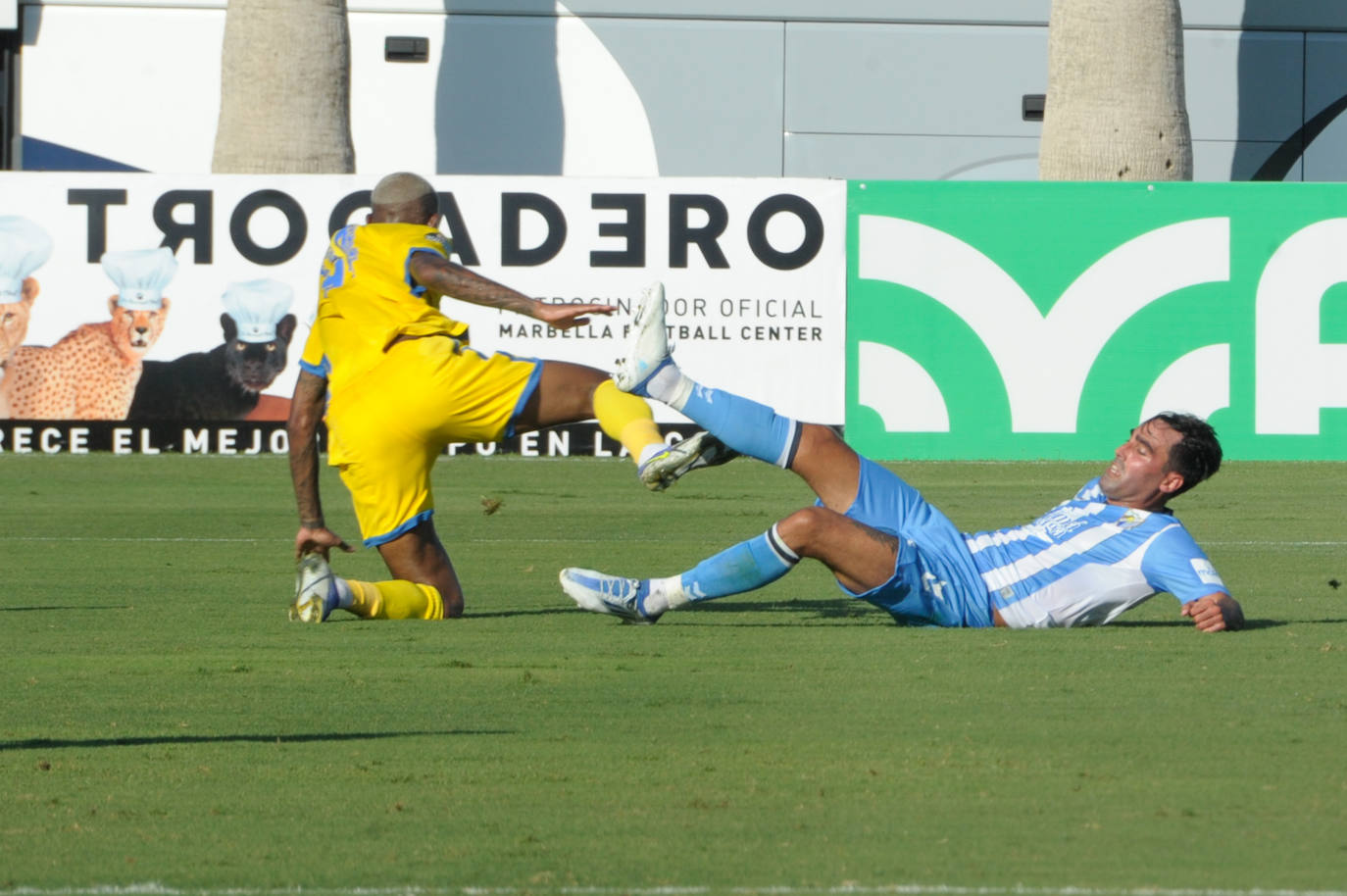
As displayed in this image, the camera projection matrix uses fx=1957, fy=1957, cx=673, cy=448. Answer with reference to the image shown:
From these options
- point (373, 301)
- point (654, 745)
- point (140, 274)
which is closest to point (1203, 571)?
point (654, 745)

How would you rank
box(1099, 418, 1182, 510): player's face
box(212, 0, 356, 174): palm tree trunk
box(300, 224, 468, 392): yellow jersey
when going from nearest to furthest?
1. box(1099, 418, 1182, 510): player's face
2. box(300, 224, 468, 392): yellow jersey
3. box(212, 0, 356, 174): palm tree trunk

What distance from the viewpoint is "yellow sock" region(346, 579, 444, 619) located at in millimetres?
7883

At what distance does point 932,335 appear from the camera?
54.1 ft

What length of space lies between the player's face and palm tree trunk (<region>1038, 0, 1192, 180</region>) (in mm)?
13368

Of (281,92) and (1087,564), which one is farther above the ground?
(281,92)

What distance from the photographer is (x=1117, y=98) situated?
785 inches

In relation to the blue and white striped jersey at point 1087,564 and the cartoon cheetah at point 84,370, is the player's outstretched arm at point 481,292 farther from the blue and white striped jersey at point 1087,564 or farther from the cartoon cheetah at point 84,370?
the cartoon cheetah at point 84,370

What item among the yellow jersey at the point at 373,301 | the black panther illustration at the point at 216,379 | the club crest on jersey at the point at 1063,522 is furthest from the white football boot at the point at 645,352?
the black panther illustration at the point at 216,379

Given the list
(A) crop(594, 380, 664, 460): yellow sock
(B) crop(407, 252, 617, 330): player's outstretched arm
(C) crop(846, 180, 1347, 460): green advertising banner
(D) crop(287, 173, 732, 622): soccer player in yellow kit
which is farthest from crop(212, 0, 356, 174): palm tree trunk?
(A) crop(594, 380, 664, 460): yellow sock

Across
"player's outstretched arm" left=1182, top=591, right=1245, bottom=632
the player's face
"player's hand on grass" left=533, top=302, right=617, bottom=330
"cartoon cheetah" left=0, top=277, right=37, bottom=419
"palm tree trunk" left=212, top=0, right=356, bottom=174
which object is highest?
"palm tree trunk" left=212, top=0, right=356, bottom=174

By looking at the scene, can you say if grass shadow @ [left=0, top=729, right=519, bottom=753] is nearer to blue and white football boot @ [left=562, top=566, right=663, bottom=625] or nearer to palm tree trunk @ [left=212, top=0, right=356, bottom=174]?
blue and white football boot @ [left=562, top=566, right=663, bottom=625]

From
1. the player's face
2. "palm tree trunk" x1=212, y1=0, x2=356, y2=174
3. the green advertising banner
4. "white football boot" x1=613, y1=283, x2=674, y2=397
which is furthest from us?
"palm tree trunk" x1=212, y1=0, x2=356, y2=174

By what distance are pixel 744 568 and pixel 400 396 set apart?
5.44 ft

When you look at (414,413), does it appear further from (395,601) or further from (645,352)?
(645,352)
